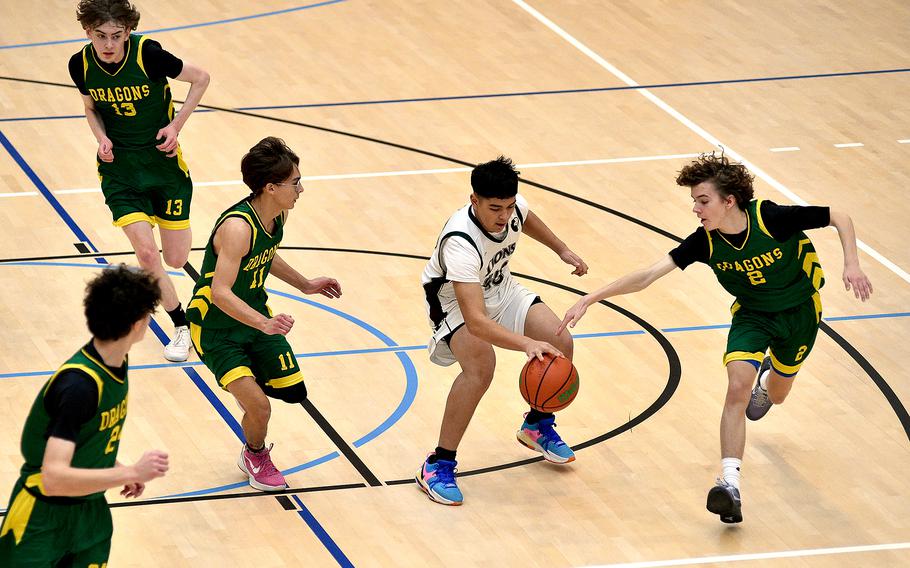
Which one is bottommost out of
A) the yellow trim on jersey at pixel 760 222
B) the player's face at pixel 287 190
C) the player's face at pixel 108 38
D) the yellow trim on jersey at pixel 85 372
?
the player's face at pixel 108 38

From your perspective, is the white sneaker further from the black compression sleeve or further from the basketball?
the black compression sleeve

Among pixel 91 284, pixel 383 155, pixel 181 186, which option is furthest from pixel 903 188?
pixel 91 284

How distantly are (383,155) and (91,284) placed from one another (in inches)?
278

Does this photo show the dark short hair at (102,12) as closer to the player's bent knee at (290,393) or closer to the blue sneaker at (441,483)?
the player's bent knee at (290,393)

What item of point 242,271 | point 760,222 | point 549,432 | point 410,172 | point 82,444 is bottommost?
point 410,172

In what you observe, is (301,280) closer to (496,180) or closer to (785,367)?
(496,180)

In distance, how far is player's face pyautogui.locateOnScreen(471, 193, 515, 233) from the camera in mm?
6977

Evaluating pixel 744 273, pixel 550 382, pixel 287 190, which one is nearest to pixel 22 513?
pixel 287 190

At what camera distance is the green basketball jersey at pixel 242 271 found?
695 centimetres

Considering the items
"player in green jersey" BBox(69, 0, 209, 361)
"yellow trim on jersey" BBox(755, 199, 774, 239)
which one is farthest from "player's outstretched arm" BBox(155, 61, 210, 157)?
"yellow trim on jersey" BBox(755, 199, 774, 239)

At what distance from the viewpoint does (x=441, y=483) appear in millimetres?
7281

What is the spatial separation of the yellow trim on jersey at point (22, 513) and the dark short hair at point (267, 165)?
2.17 meters

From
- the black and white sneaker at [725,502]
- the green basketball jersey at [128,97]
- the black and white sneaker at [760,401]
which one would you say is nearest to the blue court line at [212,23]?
the green basketball jersey at [128,97]

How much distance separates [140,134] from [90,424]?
13.0 ft
